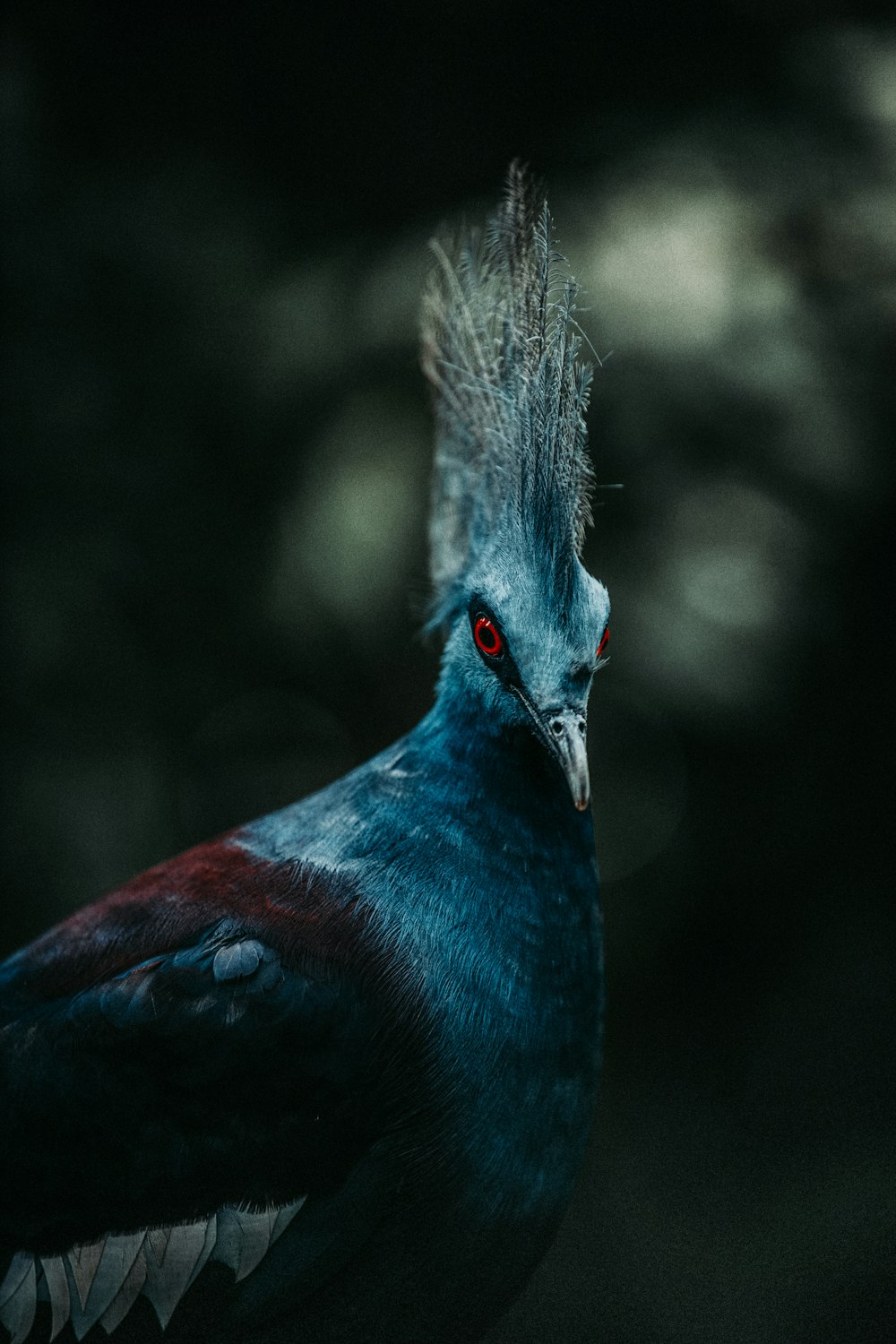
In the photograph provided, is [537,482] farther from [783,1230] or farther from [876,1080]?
[876,1080]

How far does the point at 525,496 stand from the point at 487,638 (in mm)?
156

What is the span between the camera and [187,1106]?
991 millimetres

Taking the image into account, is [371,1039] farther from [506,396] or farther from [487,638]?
[506,396]

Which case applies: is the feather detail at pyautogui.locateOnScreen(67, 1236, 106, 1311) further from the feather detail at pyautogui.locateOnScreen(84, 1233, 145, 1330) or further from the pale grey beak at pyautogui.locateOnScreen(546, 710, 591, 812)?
the pale grey beak at pyautogui.locateOnScreen(546, 710, 591, 812)

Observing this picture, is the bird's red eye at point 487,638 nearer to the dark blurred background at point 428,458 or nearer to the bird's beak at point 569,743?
the bird's beak at point 569,743

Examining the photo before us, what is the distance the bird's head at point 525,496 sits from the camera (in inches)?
39.9

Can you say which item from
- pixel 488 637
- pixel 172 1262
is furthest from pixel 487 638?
pixel 172 1262

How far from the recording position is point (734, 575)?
1.73 meters

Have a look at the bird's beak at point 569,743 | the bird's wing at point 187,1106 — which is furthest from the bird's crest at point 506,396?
the bird's wing at point 187,1106

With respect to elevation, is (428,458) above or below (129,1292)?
above

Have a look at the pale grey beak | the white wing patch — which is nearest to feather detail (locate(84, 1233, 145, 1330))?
the white wing patch

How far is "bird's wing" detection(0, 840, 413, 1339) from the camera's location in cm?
99

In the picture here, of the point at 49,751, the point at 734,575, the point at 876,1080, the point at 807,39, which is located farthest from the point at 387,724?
the point at 807,39

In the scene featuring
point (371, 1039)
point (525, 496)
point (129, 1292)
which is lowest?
point (129, 1292)
